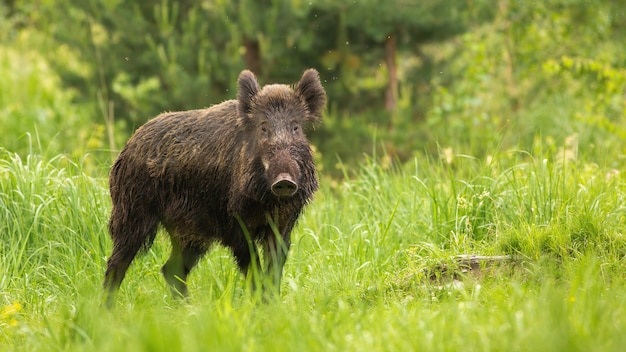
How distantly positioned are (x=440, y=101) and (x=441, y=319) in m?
9.66

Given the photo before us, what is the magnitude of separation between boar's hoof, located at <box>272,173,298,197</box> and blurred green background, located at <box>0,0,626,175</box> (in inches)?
245

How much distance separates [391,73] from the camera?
41.7 feet

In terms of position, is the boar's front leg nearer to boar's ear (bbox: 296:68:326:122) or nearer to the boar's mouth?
the boar's mouth

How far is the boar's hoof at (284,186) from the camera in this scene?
15.2 ft

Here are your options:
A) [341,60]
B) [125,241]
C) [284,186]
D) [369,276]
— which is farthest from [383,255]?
[341,60]

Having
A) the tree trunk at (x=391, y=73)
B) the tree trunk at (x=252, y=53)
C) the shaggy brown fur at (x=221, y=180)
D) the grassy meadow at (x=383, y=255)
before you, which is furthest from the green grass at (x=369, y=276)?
the tree trunk at (x=391, y=73)

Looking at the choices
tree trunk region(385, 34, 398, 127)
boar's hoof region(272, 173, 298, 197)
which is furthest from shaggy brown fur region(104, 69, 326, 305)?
tree trunk region(385, 34, 398, 127)

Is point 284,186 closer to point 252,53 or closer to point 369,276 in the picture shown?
point 369,276

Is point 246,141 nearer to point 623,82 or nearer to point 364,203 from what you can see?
point 364,203

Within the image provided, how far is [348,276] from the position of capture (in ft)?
16.3

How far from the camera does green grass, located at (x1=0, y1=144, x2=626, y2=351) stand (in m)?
3.46

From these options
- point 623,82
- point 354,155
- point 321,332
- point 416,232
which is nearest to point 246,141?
point 416,232

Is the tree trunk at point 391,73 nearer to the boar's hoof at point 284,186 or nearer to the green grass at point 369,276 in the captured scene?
the green grass at point 369,276

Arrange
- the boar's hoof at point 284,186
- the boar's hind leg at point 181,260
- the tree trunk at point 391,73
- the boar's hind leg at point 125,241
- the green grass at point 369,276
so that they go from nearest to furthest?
1. the green grass at point 369,276
2. the boar's hoof at point 284,186
3. the boar's hind leg at point 125,241
4. the boar's hind leg at point 181,260
5. the tree trunk at point 391,73
